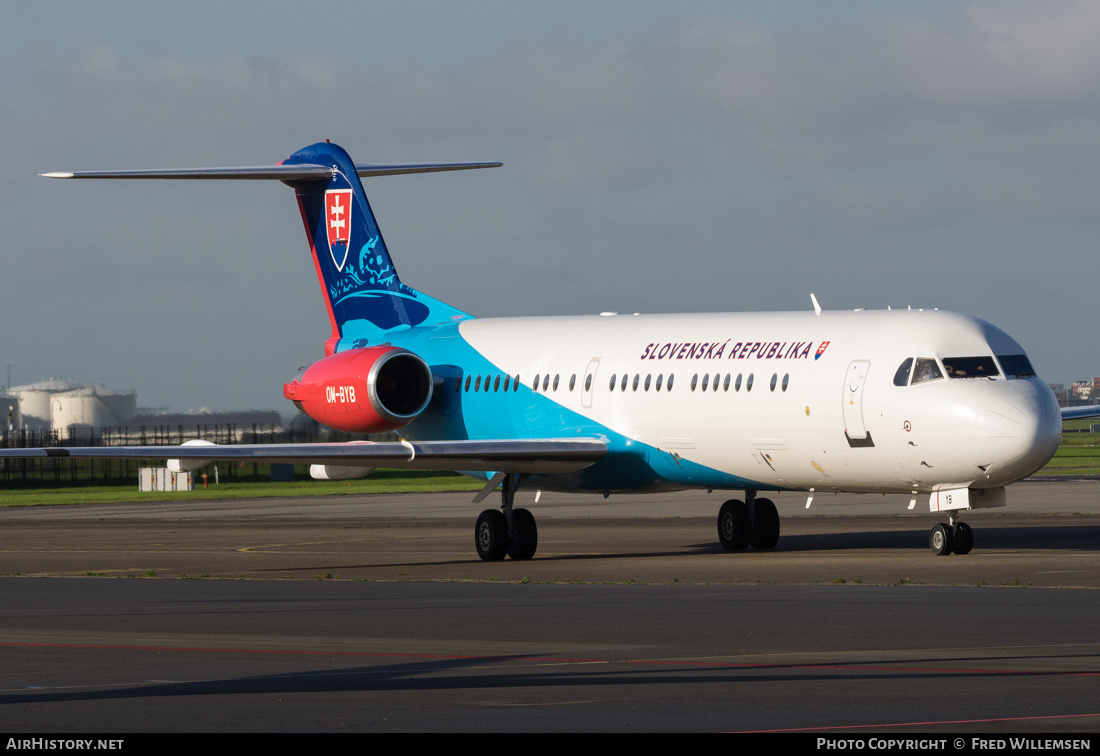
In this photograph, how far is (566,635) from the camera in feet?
53.2

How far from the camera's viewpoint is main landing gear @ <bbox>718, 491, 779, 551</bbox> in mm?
29484

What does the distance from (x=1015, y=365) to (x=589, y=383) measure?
7.68 m

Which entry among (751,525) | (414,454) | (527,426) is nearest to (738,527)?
(751,525)

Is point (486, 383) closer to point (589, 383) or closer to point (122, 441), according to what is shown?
point (589, 383)


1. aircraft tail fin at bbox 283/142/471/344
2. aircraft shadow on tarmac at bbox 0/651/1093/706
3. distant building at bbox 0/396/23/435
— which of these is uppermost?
distant building at bbox 0/396/23/435

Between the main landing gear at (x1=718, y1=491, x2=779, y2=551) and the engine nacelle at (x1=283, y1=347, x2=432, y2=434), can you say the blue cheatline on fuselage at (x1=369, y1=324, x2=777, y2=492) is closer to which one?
the engine nacelle at (x1=283, y1=347, x2=432, y2=434)

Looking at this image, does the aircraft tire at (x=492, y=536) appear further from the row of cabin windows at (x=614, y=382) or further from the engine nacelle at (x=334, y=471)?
the row of cabin windows at (x=614, y=382)

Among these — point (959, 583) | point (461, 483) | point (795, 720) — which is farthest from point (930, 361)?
point (461, 483)

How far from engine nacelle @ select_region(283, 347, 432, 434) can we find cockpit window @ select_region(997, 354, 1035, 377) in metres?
11.1

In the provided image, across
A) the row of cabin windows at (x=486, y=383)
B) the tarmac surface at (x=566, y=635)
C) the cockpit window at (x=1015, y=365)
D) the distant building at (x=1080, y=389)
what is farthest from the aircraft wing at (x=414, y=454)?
the distant building at (x=1080, y=389)

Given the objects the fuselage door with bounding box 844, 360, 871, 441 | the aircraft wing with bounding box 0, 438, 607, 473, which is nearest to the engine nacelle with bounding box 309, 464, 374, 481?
the aircraft wing with bounding box 0, 438, 607, 473

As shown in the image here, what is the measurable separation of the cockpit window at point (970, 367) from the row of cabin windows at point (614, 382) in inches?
102

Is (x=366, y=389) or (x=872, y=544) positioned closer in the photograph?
(x=872, y=544)
